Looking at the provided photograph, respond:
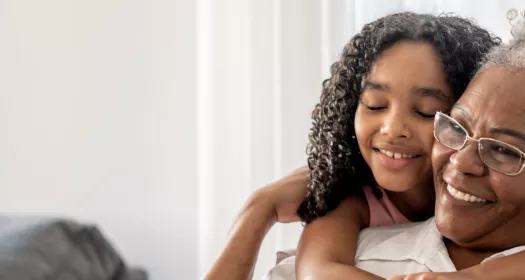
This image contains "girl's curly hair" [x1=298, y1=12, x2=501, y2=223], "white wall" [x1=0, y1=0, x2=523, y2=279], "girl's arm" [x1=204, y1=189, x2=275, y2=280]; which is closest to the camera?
"girl's curly hair" [x1=298, y1=12, x2=501, y2=223]

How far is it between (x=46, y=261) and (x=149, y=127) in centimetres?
74

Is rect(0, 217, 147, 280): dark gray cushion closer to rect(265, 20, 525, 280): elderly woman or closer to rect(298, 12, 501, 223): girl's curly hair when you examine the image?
rect(298, 12, 501, 223): girl's curly hair

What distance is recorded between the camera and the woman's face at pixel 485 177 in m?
1.16

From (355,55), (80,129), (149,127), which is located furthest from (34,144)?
(355,55)

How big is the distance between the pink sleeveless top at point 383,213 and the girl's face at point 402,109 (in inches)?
5.1

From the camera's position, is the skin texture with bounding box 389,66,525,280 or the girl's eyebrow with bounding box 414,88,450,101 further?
the girl's eyebrow with bounding box 414,88,450,101

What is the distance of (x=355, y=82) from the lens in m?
1.47

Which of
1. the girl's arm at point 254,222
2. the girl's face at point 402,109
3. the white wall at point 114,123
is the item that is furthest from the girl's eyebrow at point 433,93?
the white wall at point 114,123

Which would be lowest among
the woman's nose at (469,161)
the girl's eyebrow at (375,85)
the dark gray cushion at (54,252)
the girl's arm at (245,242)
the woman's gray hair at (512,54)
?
the dark gray cushion at (54,252)

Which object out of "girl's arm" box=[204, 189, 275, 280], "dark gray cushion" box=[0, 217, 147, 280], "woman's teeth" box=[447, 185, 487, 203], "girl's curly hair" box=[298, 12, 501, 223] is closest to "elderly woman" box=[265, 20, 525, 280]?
"woman's teeth" box=[447, 185, 487, 203]

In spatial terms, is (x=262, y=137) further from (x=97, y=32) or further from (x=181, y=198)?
(x=97, y=32)

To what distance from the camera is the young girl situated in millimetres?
1338

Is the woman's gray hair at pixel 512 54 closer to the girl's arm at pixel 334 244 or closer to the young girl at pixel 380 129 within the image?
the young girl at pixel 380 129

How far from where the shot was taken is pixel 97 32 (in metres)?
2.44
